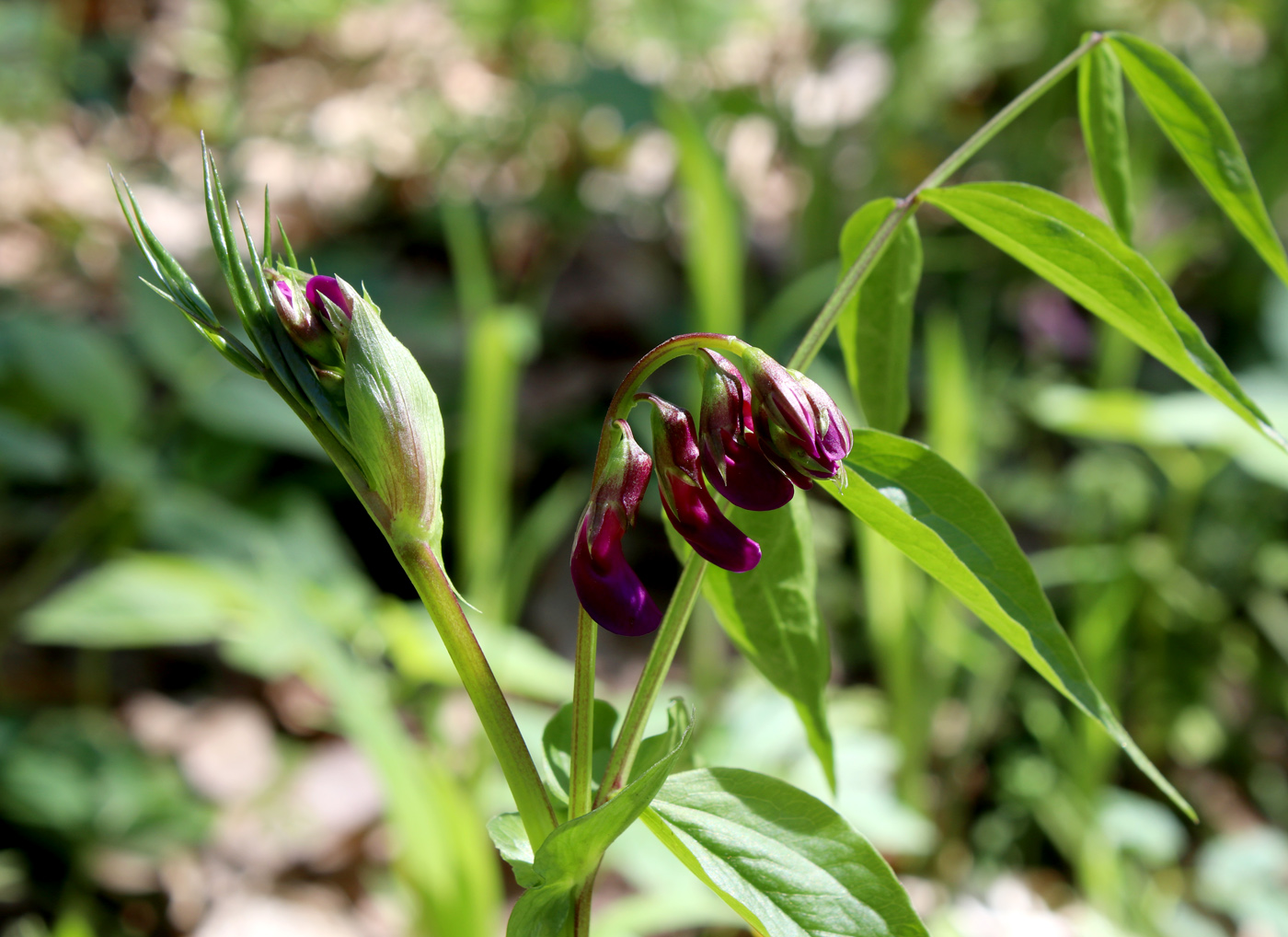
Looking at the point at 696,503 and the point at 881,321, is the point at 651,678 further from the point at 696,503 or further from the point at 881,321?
the point at 881,321

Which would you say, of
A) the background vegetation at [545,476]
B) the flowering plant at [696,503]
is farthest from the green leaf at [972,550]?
the background vegetation at [545,476]

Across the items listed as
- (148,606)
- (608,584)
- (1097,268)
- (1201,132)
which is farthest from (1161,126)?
(148,606)

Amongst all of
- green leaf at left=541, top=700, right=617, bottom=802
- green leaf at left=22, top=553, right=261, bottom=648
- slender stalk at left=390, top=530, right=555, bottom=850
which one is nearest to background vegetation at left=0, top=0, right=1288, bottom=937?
green leaf at left=22, top=553, right=261, bottom=648

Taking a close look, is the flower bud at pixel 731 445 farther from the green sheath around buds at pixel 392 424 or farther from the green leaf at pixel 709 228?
the green leaf at pixel 709 228

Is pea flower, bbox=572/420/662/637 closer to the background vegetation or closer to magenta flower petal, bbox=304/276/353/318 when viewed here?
magenta flower petal, bbox=304/276/353/318

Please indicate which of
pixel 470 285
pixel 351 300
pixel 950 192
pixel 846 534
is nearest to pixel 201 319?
pixel 351 300

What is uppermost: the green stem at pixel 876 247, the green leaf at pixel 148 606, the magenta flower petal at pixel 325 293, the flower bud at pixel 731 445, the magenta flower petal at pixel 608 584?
Result: the green stem at pixel 876 247

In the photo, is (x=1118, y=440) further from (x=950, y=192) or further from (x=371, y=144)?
(x=950, y=192)
